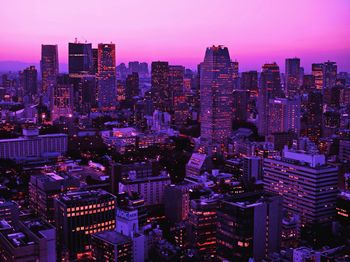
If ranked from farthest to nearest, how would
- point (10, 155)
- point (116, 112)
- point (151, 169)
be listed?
point (116, 112) < point (10, 155) < point (151, 169)

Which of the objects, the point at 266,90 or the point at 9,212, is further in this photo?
the point at 266,90

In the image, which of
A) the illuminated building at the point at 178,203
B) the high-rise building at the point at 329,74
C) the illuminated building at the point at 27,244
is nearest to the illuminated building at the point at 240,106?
the high-rise building at the point at 329,74

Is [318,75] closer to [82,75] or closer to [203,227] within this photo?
[82,75]

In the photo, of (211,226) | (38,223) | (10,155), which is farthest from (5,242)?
(10,155)

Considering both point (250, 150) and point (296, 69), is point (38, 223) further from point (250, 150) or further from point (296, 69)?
point (296, 69)

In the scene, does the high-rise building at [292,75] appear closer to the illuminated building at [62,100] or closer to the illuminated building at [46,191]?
the illuminated building at [62,100]

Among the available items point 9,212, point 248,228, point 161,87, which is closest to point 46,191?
point 9,212
